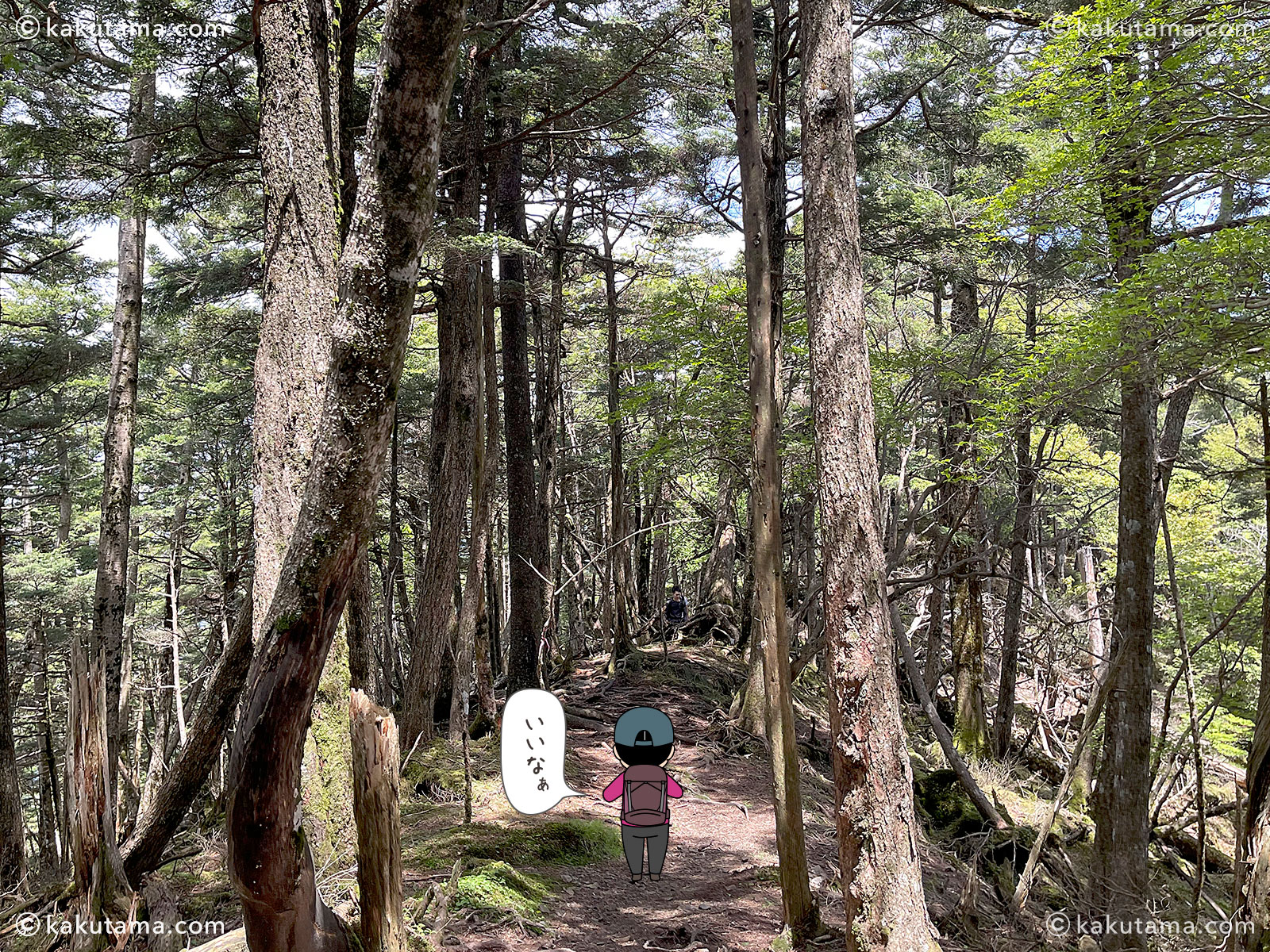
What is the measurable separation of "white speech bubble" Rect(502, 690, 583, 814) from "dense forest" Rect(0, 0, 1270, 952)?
44 centimetres

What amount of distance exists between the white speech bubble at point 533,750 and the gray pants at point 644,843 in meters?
0.76

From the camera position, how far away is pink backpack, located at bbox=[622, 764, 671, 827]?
19.1 feet

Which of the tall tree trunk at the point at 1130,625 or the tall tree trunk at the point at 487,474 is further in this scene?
the tall tree trunk at the point at 487,474

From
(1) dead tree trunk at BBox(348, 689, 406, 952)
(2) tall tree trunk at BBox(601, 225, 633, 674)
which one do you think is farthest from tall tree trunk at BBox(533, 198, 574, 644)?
(1) dead tree trunk at BBox(348, 689, 406, 952)

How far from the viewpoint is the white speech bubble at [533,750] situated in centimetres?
598

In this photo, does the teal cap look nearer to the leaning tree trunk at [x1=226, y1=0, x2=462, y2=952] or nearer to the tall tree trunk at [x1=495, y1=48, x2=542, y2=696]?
the leaning tree trunk at [x1=226, y1=0, x2=462, y2=952]

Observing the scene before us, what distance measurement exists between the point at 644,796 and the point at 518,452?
5.92m

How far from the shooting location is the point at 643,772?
5.84 metres

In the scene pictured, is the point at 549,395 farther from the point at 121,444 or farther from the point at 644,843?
the point at 644,843

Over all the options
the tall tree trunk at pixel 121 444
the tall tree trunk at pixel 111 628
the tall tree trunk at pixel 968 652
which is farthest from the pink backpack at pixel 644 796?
the tall tree trunk at pixel 968 652

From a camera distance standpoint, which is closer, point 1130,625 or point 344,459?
point 344,459

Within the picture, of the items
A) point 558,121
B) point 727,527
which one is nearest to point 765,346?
point 558,121

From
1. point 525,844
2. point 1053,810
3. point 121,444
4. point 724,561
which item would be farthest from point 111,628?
point 724,561

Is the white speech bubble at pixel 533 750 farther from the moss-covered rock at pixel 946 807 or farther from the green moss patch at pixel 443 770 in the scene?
the moss-covered rock at pixel 946 807
